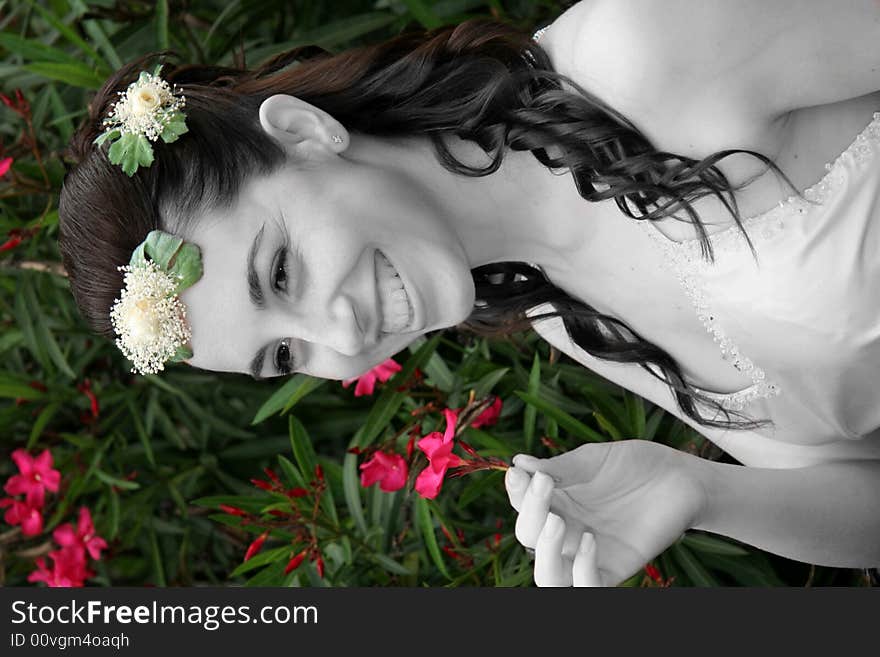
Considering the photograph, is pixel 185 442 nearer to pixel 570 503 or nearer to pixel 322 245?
pixel 322 245

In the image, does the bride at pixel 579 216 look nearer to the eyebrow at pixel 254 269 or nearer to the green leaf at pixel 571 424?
the eyebrow at pixel 254 269

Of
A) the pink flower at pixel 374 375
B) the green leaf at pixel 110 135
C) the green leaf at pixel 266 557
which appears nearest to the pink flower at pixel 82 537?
the green leaf at pixel 266 557

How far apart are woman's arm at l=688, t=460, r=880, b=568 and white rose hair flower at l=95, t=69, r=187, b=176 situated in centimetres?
82

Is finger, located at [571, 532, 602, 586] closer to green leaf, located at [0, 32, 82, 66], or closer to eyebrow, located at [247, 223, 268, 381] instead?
eyebrow, located at [247, 223, 268, 381]

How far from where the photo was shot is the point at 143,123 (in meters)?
1.32

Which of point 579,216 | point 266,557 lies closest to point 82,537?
point 266,557

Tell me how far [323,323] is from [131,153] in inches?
14.2

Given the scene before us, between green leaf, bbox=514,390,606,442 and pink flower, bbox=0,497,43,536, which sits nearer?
green leaf, bbox=514,390,606,442

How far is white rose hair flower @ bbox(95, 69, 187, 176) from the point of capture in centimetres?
132

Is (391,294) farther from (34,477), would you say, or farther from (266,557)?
(34,477)

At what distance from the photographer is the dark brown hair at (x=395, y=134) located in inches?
49.4

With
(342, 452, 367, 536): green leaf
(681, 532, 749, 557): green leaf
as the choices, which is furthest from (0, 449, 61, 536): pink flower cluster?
(681, 532, 749, 557): green leaf

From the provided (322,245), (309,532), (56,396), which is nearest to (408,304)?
(322,245)

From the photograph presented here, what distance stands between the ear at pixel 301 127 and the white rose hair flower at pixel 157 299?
187mm
